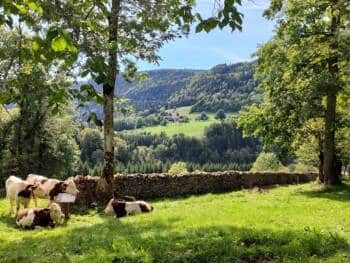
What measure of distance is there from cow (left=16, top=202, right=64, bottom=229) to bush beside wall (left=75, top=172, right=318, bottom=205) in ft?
23.0

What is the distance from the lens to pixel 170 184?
108ft

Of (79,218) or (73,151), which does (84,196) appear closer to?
(79,218)

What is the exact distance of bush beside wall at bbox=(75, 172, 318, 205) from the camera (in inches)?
981

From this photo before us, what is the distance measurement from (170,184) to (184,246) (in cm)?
2266

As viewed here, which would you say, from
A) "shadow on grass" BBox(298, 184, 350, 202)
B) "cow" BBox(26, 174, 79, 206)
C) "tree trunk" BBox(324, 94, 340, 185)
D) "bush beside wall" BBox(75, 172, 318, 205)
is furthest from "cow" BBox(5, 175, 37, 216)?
"tree trunk" BBox(324, 94, 340, 185)

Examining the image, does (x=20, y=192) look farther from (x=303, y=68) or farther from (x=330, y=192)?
(x=303, y=68)

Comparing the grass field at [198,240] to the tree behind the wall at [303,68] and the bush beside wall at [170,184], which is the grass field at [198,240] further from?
the tree behind the wall at [303,68]

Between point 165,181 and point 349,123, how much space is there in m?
13.4

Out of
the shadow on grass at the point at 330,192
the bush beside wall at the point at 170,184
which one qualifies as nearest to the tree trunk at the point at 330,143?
the shadow on grass at the point at 330,192

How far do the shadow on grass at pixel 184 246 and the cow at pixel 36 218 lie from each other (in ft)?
9.51

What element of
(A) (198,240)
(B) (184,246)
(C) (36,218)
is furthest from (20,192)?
(B) (184,246)

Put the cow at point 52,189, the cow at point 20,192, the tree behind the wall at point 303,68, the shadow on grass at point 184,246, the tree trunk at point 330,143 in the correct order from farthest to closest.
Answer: the tree trunk at point 330,143 → the tree behind the wall at point 303,68 → the cow at point 52,189 → the cow at point 20,192 → the shadow on grass at point 184,246

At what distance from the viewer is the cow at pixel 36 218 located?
16.1 m

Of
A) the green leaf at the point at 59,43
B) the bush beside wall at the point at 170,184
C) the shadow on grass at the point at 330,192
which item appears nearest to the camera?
the green leaf at the point at 59,43
